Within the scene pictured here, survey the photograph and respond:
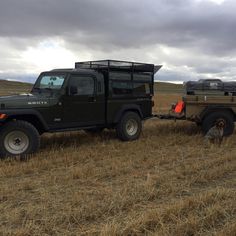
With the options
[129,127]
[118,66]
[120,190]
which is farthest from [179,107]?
[120,190]

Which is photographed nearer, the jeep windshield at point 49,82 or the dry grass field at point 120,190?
the dry grass field at point 120,190

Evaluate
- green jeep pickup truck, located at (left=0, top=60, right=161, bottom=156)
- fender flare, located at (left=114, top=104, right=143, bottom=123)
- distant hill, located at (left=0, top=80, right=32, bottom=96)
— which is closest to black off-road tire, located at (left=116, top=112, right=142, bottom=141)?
green jeep pickup truck, located at (left=0, top=60, right=161, bottom=156)

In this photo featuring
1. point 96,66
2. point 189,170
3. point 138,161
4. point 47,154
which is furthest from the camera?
point 96,66

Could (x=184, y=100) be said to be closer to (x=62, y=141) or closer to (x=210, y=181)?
(x=62, y=141)

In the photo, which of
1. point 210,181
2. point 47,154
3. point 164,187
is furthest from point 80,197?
point 47,154

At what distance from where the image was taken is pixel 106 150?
926 cm

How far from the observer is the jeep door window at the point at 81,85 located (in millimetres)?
9555

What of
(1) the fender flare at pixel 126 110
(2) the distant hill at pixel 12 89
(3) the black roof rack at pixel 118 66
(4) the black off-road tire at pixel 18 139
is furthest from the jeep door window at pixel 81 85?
(2) the distant hill at pixel 12 89

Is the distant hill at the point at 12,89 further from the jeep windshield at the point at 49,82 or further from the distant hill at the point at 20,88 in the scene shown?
the jeep windshield at the point at 49,82

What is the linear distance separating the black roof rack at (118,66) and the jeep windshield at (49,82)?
1486 millimetres

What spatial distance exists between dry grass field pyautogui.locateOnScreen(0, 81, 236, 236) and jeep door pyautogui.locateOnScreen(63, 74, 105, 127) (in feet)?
2.06

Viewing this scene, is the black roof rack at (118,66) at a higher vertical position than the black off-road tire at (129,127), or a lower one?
higher

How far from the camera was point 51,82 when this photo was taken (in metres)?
9.67

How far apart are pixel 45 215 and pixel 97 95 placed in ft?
18.6
